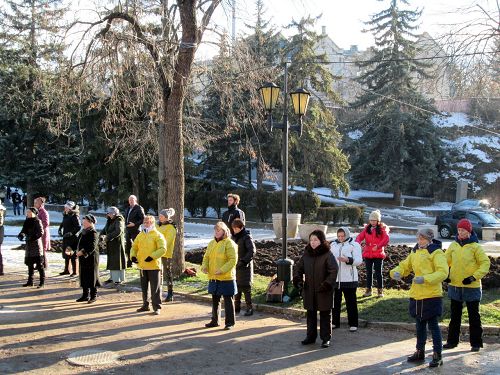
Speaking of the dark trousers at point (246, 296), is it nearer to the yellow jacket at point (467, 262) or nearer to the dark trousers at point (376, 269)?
the dark trousers at point (376, 269)

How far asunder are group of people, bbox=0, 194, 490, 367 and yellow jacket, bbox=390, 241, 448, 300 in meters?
0.01

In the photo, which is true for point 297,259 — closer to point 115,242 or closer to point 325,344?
point 115,242

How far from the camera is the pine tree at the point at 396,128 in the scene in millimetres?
43906

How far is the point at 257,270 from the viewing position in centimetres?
1452

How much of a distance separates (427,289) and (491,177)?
45.4 metres

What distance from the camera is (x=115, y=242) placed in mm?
12094

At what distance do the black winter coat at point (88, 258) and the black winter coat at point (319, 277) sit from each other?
4.67 m

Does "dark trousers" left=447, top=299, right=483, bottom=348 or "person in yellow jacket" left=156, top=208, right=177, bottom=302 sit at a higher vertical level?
"person in yellow jacket" left=156, top=208, right=177, bottom=302

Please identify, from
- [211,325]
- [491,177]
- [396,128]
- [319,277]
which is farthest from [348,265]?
[491,177]

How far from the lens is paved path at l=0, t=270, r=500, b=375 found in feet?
22.6

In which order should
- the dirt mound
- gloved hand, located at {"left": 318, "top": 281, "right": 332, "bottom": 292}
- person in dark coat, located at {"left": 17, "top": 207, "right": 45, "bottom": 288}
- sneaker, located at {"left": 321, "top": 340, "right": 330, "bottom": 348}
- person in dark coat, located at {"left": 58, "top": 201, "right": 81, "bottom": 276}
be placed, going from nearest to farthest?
1. gloved hand, located at {"left": 318, "top": 281, "right": 332, "bottom": 292}
2. sneaker, located at {"left": 321, "top": 340, "right": 330, "bottom": 348}
3. person in dark coat, located at {"left": 17, "top": 207, "right": 45, "bottom": 288}
4. the dirt mound
5. person in dark coat, located at {"left": 58, "top": 201, "right": 81, "bottom": 276}

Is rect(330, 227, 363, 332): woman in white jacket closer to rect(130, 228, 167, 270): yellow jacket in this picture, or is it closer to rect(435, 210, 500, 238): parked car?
rect(130, 228, 167, 270): yellow jacket

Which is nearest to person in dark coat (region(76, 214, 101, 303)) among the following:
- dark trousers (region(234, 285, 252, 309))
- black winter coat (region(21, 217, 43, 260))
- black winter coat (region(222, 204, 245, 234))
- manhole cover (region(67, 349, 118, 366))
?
black winter coat (region(21, 217, 43, 260))

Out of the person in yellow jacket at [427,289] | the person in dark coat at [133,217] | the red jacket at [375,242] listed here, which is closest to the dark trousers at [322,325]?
the person in yellow jacket at [427,289]
